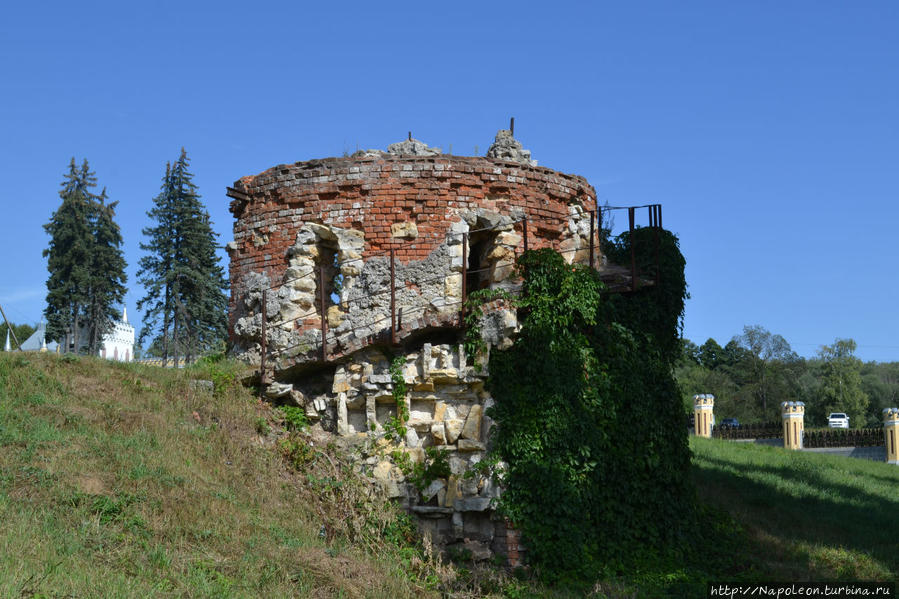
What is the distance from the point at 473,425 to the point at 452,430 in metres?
0.30

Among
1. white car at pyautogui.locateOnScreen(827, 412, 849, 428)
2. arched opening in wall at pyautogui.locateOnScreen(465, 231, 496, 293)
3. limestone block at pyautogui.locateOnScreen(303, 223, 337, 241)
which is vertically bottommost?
white car at pyautogui.locateOnScreen(827, 412, 849, 428)

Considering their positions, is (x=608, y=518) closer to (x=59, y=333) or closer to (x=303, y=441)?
(x=303, y=441)

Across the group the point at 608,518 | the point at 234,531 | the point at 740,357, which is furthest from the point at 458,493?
the point at 740,357

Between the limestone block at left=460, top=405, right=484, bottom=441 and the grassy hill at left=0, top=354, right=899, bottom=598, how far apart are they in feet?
4.69

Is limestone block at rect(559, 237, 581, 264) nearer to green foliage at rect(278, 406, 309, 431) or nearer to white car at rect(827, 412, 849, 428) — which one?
green foliage at rect(278, 406, 309, 431)

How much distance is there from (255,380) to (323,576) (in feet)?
14.5

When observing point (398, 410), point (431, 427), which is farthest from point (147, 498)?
point (431, 427)

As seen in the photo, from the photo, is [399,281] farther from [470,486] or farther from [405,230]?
[470,486]

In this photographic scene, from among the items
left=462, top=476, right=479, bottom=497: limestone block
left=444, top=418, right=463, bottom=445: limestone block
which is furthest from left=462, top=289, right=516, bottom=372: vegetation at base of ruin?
left=462, top=476, right=479, bottom=497: limestone block

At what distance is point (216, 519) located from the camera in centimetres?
909

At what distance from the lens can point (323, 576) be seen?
8.53 meters

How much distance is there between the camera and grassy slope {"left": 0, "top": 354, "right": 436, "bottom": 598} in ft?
24.5

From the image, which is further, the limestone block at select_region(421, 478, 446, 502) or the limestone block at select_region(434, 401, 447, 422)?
the limestone block at select_region(434, 401, 447, 422)

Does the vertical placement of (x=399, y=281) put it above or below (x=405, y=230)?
below
